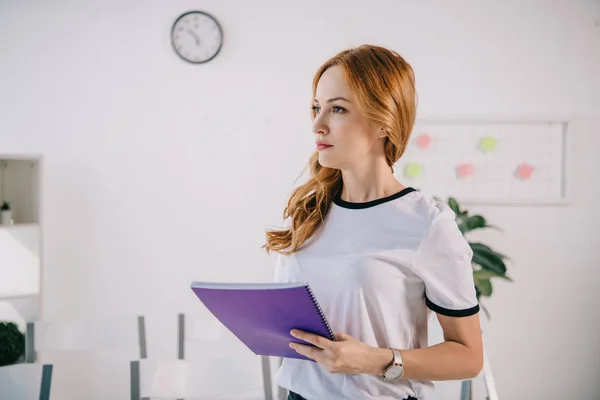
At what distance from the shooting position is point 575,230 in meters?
3.49

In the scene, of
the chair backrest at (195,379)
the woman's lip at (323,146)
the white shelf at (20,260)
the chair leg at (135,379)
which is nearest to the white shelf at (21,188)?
the white shelf at (20,260)

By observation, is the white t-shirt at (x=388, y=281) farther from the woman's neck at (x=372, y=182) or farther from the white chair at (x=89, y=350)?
the white chair at (x=89, y=350)

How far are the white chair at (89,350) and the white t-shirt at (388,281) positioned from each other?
161 centimetres

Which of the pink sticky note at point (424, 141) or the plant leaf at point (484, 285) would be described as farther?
the pink sticky note at point (424, 141)

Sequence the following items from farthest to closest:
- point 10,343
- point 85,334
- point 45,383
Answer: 1. point 10,343
2. point 85,334
3. point 45,383

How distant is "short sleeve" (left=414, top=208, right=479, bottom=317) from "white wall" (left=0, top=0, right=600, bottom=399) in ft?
8.42

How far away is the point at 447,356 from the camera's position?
1017 millimetres

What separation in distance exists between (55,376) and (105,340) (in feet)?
3.21

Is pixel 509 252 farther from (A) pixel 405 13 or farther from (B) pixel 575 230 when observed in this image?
(A) pixel 405 13

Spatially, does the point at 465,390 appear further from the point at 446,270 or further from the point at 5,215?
the point at 5,215

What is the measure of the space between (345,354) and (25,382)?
→ 6.02 feet

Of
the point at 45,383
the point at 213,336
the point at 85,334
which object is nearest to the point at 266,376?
the point at 213,336

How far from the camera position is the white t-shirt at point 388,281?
102cm

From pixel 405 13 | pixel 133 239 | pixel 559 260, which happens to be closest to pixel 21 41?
pixel 133 239
